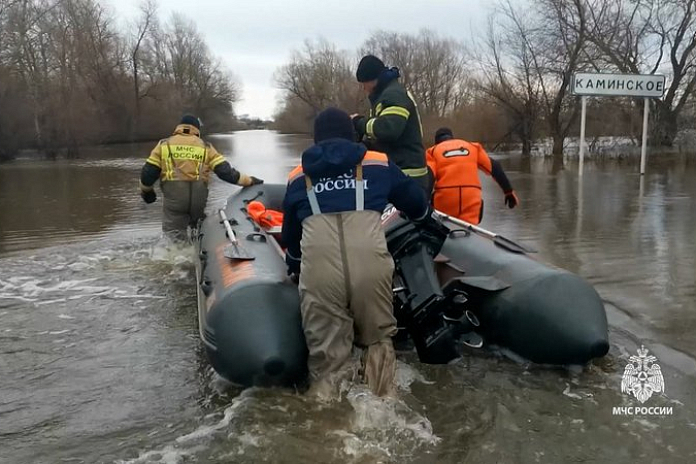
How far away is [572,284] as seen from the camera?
442 cm

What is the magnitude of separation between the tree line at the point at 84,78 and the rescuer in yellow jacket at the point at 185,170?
27644 mm

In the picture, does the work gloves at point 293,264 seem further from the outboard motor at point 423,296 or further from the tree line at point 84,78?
the tree line at point 84,78

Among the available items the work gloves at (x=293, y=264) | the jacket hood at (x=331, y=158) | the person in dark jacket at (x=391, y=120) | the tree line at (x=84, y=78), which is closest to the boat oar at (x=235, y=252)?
the work gloves at (x=293, y=264)

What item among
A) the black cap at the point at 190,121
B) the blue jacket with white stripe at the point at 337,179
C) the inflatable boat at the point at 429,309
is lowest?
the inflatable boat at the point at 429,309

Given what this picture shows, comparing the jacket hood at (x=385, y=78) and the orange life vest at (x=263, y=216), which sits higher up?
the jacket hood at (x=385, y=78)

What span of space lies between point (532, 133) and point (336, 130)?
84.5 feet

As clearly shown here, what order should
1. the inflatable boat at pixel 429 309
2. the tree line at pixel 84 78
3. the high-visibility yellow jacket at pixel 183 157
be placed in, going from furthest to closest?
the tree line at pixel 84 78 < the high-visibility yellow jacket at pixel 183 157 < the inflatable boat at pixel 429 309

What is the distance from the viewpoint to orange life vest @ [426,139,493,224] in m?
6.57

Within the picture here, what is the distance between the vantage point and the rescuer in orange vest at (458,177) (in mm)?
6574

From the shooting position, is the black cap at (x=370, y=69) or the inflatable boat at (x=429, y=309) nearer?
the inflatable boat at (x=429, y=309)

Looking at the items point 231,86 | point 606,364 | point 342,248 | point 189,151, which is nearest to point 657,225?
point 606,364

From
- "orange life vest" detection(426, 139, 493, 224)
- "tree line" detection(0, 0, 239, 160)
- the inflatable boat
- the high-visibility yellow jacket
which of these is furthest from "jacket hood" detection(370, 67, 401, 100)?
"tree line" detection(0, 0, 239, 160)

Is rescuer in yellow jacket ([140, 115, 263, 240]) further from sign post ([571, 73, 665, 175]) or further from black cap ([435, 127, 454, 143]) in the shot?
sign post ([571, 73, 665, 175])

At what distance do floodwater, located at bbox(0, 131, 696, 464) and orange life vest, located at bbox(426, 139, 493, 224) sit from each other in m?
1.41
